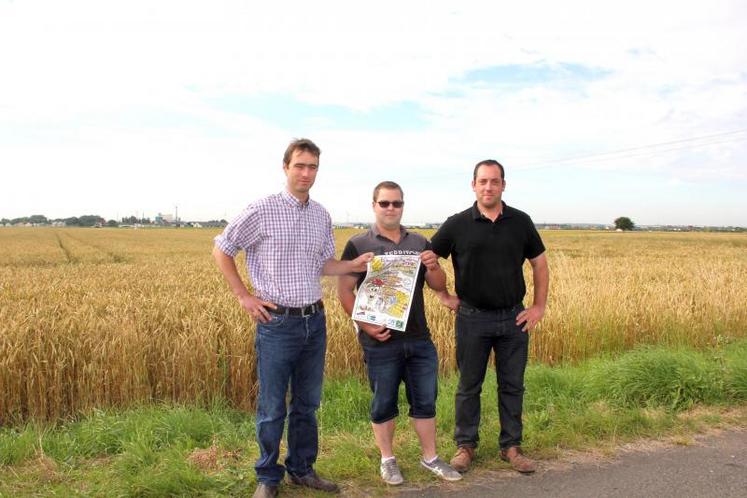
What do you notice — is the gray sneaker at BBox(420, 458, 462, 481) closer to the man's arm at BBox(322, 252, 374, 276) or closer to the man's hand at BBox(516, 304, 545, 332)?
the man's hand at BBox(516, 304, 545, 332)

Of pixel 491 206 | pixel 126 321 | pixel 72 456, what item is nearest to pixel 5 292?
pixel 126 321

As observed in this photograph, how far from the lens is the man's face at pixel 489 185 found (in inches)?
168

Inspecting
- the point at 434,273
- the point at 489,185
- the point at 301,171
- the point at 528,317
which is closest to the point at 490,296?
the point at 528,317

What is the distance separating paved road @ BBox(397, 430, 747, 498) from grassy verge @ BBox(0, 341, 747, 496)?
228 mm

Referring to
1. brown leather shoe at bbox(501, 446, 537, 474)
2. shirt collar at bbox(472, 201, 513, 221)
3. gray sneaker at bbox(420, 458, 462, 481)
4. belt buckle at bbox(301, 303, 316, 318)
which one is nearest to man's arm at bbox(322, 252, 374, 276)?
belt buckle at bbox(301, 303, 316, 318)

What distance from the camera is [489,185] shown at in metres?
4.27

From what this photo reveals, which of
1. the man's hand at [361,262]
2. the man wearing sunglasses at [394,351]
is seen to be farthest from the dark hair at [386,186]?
the man's hand at [361,262]

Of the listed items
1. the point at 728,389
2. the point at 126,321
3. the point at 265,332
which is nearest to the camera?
the point at 265,332

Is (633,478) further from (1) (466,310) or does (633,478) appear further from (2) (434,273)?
(2) (434,273)

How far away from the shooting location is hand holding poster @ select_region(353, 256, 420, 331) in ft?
12.8

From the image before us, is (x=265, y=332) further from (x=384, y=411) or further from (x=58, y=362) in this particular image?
(x=58, y=362)

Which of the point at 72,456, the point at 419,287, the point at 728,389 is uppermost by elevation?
the point at 419,287

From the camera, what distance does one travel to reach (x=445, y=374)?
23.8 feet

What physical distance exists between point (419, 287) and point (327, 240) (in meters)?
0.79
